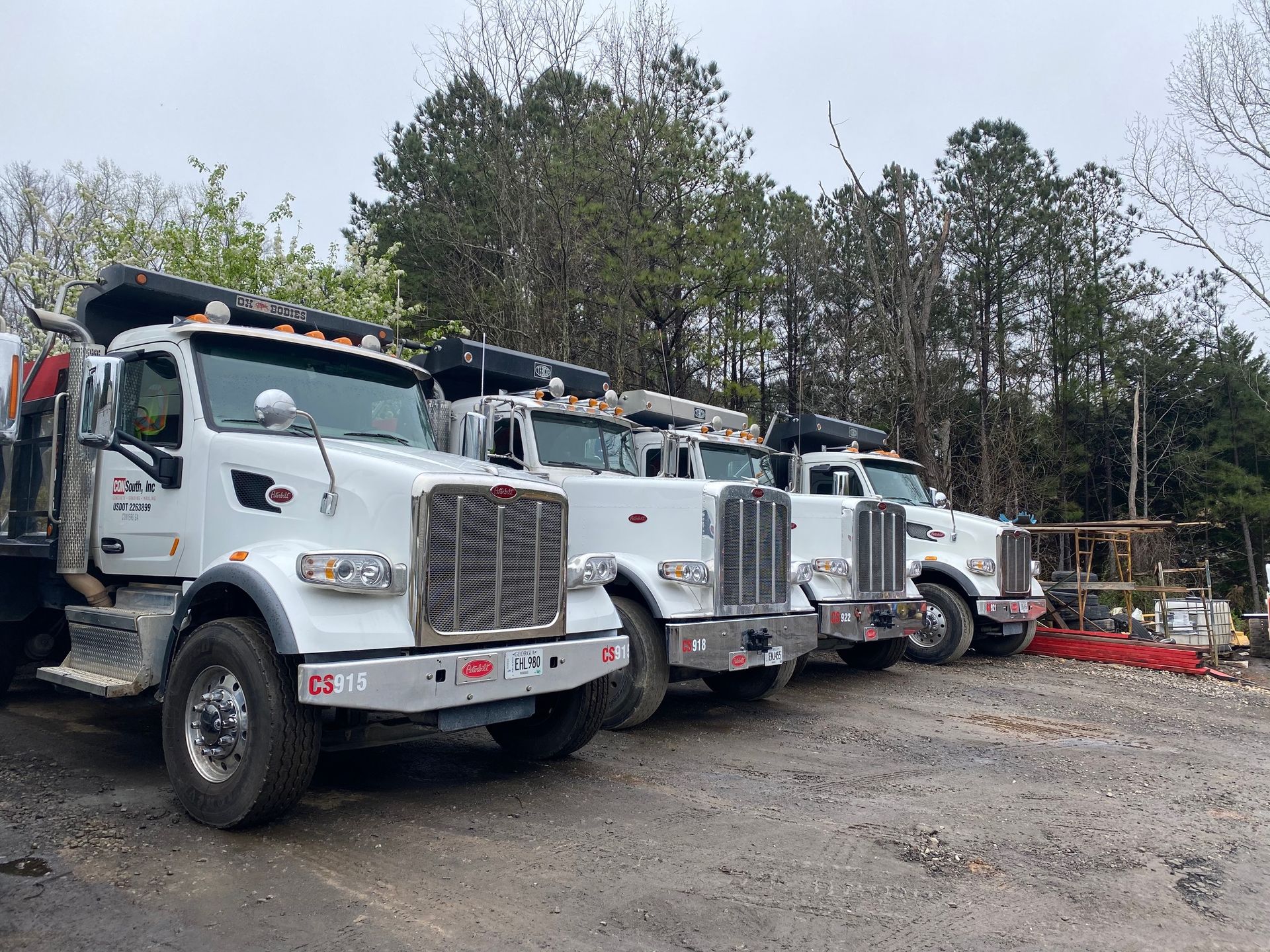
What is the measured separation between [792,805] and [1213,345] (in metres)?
30.4

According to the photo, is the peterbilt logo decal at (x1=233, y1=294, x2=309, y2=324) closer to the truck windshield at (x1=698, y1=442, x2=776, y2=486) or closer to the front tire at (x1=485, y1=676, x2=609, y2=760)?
the front tire at (x1=485, y1=676, x2=609, y2=760)

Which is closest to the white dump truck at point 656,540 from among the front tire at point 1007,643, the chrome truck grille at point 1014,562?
the chrome truck grille at point 1014,562

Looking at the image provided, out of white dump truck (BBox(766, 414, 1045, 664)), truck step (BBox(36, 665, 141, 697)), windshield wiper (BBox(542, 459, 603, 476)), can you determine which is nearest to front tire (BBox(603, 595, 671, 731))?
windshield wiper (BBox(542, 459, 603, 476))

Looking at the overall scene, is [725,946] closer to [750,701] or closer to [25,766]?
[25,766]

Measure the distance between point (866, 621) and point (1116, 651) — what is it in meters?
5.43

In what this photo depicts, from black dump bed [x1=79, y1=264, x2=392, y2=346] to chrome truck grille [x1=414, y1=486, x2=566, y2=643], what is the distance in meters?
2.55

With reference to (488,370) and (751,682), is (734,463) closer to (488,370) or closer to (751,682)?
(751,682)

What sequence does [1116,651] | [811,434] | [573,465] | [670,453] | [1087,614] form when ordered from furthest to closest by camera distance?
[1087,614] → [811,434] → [1116,651] → [670,453] → [573,465]

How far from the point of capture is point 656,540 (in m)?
7.77

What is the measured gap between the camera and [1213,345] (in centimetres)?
3016

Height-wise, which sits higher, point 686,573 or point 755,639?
point 686,573

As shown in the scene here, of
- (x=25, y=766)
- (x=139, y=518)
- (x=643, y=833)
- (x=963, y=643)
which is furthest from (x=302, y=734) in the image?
(x=963, y=643)

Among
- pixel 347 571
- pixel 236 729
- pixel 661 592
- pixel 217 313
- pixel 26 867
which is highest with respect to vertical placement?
pixel 217 313

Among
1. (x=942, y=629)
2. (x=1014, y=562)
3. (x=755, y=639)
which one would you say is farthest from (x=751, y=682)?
(x=1014, y=562)
